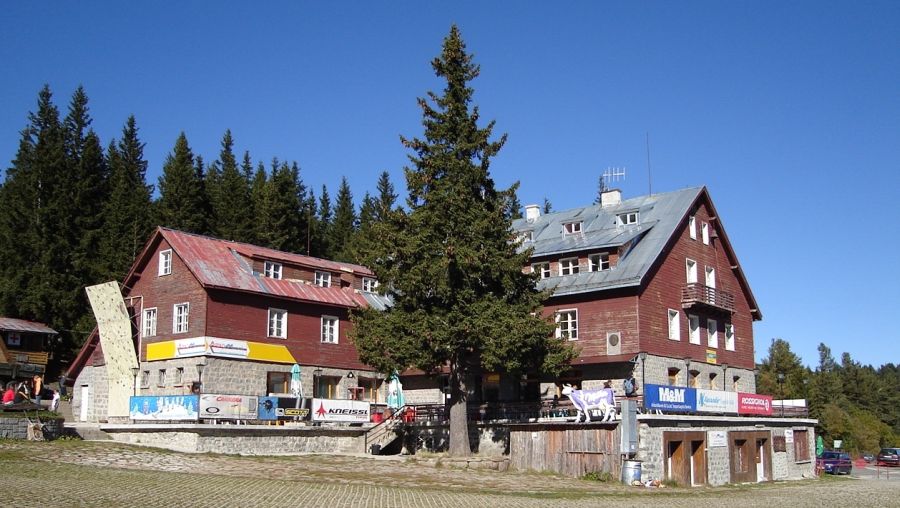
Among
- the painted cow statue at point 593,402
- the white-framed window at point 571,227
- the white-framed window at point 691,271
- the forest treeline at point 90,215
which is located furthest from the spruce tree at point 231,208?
the painted cow statue at point 593,402

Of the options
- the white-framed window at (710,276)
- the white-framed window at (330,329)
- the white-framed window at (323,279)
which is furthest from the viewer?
the white-framed window at (323,279)

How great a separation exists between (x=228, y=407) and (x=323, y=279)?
14631 mm

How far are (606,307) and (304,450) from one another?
15.9 metres

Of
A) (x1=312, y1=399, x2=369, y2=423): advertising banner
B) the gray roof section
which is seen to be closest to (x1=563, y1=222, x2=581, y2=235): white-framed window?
the gray roof section

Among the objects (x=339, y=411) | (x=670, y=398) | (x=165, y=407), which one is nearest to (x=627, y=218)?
(x=670, y=398)

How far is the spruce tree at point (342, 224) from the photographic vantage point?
85.6 m

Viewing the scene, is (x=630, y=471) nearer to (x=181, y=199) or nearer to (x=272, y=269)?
(x=272, y=269)

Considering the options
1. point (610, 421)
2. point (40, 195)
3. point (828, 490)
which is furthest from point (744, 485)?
point (40, 195)

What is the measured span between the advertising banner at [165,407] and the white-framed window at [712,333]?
89.1 feet

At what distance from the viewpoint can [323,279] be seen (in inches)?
1957

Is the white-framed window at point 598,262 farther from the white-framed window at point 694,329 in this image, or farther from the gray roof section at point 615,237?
the white-framed window at point 694,329

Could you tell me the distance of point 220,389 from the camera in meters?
41.2

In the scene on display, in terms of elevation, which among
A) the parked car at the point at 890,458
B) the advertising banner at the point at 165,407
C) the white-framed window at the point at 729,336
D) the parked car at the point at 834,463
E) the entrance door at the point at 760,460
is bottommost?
the parked car at the point at 890,458

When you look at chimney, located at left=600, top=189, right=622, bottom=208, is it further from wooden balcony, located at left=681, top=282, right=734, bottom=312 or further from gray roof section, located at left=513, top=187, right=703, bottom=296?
wooden balcony, located at left=681, top=282, right=734, bottom=312
